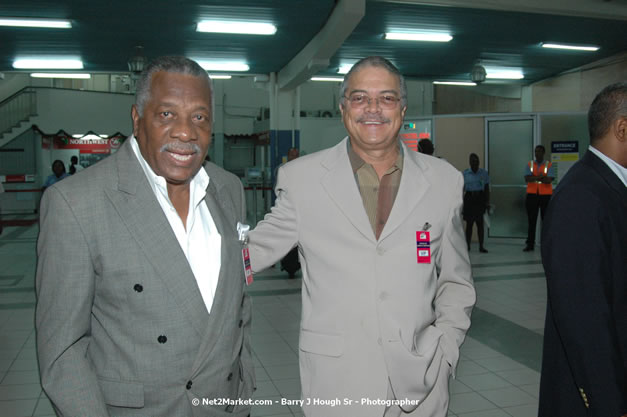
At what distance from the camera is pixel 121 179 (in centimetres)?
149

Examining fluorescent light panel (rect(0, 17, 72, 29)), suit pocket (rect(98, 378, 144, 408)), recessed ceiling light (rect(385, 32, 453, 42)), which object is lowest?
suit pocket (rect(98, 378, 144, 408))

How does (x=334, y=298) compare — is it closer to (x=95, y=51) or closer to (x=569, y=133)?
(x=569, y=133)

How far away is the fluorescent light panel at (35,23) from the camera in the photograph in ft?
29.0

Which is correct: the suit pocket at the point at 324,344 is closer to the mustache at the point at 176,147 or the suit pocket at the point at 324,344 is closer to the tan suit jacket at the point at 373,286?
the tan suit jacket at the point at 373,286

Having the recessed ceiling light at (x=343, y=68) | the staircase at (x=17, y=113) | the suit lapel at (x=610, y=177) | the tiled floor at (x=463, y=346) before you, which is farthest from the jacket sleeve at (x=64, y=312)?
the staircase at (x=17, y=113)

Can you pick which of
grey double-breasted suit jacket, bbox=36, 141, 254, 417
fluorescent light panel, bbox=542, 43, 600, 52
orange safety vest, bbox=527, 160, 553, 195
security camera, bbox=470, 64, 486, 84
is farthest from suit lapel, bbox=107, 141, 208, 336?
security camera, bbox=470, 64, 486, 84

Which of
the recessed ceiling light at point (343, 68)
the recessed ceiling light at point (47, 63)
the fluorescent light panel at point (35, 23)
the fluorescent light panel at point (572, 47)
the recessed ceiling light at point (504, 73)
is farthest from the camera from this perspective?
the recessed ceiling light at point (504, 73)

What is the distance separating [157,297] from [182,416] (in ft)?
1.08

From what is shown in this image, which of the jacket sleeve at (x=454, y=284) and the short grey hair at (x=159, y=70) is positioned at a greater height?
the short grey hair at (x=159, y=70)

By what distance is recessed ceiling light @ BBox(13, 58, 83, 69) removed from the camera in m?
12.3

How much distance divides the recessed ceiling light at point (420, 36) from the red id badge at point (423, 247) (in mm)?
9104

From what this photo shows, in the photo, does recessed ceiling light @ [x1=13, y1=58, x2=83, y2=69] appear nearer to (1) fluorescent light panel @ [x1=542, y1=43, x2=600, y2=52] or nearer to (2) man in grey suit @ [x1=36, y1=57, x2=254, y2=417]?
(1) fluorescent light panel @ [x1=542, y1=43, x2=600, y2=52]

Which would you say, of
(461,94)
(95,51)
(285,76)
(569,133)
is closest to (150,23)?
(95,51)

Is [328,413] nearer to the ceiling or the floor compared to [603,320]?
nearer to the floor
